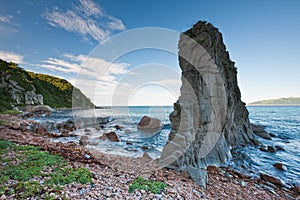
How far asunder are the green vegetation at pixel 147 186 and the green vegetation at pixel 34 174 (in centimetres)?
145

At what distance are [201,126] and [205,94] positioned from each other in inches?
85.4

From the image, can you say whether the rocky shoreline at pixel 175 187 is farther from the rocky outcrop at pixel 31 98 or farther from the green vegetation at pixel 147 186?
the rocky outcrop at pixel 31 98

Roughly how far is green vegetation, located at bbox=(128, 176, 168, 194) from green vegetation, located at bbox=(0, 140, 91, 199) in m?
1.45

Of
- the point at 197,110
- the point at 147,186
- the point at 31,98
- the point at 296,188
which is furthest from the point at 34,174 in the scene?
the point at 31,98

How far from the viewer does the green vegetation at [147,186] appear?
13.5ft

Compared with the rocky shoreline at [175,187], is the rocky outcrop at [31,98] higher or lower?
higher

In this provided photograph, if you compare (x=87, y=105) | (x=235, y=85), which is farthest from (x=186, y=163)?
(x=87, y=105)

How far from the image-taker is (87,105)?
89.6 m

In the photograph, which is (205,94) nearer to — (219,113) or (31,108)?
(219,113)

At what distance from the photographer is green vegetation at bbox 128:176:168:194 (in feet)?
13.5

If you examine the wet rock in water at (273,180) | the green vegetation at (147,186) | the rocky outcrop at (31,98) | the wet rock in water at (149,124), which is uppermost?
the rocky outcrop at (31,98)

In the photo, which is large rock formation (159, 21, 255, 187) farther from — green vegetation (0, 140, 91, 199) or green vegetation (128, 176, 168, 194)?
green vegetation (0, 140, 91, 199)

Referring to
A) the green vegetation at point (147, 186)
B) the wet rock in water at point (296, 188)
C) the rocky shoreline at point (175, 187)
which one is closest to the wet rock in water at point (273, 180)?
the rocky shoreline at point (175, 187)

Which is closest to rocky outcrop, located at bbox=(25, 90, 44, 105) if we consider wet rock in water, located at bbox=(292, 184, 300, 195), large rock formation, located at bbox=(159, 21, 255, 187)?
large rock formation, located at bbox=(159, 21, 255, 187)
